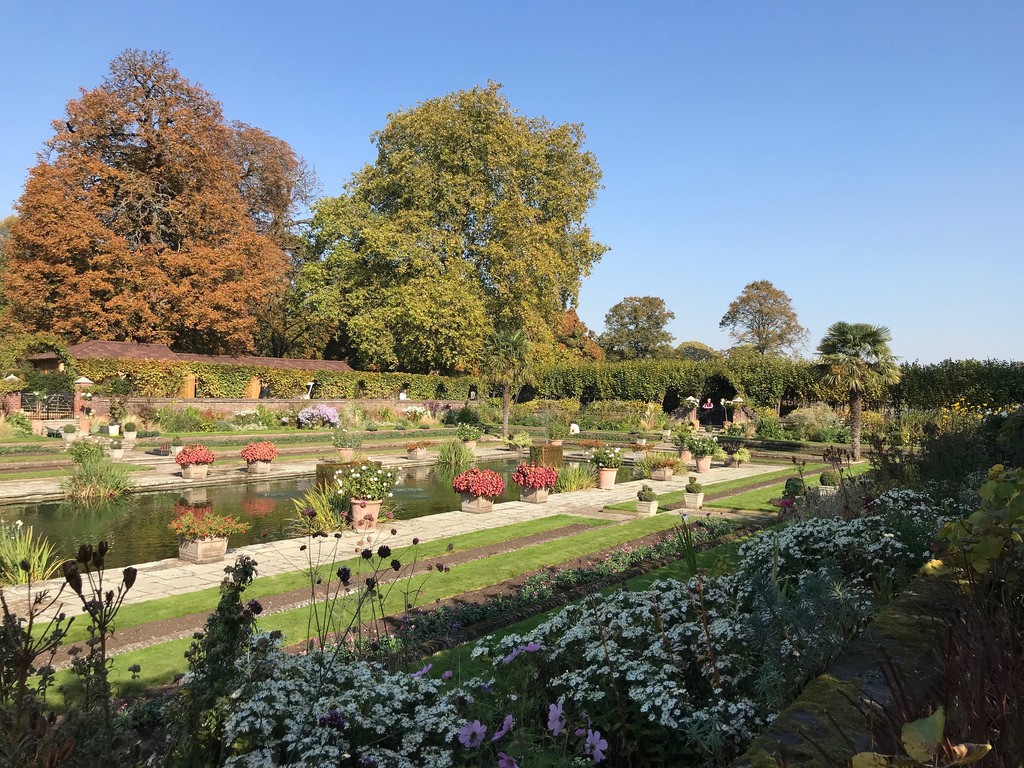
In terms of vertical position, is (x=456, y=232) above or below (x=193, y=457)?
above

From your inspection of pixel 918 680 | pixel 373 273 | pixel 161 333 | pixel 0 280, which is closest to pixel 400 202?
pixel 373 273

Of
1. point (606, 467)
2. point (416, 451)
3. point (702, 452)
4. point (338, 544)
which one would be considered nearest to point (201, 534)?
point (338, 544)

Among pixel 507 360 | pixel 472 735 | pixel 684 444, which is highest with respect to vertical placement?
pixel 507 360

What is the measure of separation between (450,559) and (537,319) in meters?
30.0

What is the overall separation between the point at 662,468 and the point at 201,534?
12693 millimetres

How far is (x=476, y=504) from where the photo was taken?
13.2m

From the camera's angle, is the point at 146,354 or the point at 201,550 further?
the point at 146,354

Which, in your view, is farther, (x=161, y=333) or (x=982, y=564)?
(x=161, y=333)

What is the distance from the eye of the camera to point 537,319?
38375 millimetres

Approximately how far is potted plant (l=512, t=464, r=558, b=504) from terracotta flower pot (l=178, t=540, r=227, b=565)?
6623 mm

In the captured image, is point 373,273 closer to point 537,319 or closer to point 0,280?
point 537,319

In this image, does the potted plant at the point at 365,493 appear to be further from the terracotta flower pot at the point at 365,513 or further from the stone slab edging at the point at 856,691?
the stone slab edging at the point at 856,691

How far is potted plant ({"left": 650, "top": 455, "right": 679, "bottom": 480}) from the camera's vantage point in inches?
727

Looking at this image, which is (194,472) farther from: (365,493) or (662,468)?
(662,468)
